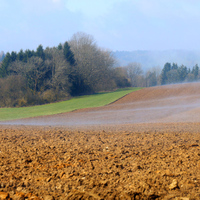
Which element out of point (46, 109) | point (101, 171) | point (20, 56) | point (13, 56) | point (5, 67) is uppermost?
point (13, 56)

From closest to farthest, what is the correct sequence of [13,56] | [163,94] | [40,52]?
[163,94] → [40,52] → [13,56]

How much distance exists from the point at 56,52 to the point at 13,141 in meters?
40.7

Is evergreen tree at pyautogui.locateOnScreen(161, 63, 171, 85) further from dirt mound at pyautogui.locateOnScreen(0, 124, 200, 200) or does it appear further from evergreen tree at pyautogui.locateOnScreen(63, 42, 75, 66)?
dirt mound at pyautogui.locateOnScreen(0, 124, 200, 200)

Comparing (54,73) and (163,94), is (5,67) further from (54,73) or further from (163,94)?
(163,94)

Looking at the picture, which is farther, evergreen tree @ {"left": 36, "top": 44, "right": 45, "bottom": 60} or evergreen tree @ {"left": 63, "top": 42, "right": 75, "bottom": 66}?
evergreen tree @ {"left": 63, "top": 42, "right": 75, "bottom": 66}

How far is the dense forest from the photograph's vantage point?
130 ft

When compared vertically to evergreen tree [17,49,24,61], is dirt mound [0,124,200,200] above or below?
below

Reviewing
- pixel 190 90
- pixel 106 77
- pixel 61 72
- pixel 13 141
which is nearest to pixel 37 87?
pixel 61 72

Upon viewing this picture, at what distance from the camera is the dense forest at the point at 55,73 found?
39531 mm

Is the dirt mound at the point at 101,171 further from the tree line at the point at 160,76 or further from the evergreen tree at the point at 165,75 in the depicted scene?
the evergreen tree at the point at 165,75

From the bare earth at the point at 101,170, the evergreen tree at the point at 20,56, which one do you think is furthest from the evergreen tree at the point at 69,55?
the bare earth at the point at 101,170

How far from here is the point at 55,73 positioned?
42.7 meters

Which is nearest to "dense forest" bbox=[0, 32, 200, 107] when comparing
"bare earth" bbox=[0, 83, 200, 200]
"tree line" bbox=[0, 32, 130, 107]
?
"tree line" bbox=[0, 32, 130, 107]

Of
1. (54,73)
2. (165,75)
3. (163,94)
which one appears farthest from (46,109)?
(165,75)
